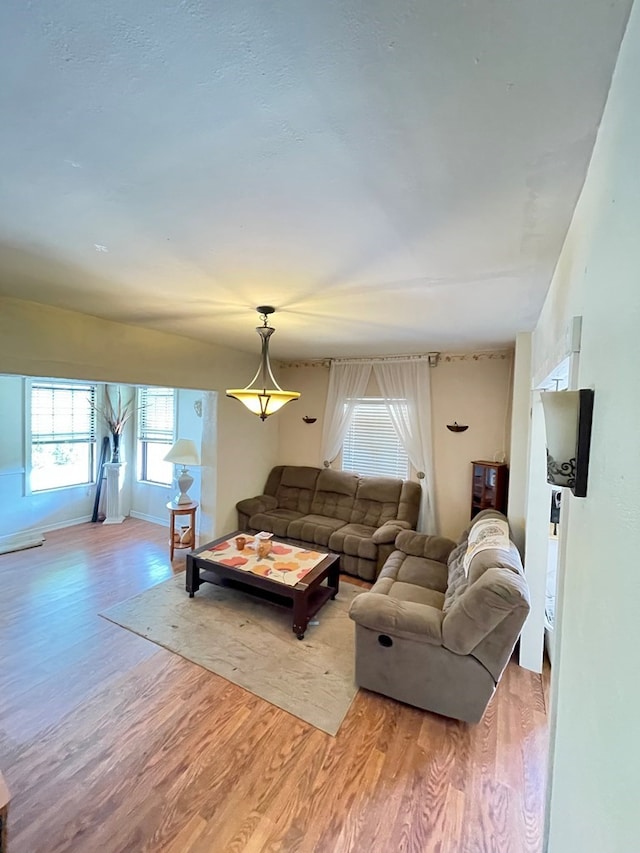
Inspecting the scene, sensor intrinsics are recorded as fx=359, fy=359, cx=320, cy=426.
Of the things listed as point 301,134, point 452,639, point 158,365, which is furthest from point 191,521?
point 301,134

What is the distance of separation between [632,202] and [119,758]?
9.31 feet

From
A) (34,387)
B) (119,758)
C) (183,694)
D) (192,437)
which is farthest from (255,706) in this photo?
(34,387)

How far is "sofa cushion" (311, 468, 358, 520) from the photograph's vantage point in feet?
15.0

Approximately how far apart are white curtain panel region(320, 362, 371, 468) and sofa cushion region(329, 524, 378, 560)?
1.18m

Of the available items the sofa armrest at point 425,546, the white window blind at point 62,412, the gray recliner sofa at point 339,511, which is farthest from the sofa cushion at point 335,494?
the white window blind at point 62,412

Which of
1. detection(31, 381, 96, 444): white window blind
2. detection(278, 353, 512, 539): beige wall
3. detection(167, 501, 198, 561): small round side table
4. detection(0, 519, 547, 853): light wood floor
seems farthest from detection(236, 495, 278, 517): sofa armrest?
detection(31, 381, 96, 444): white window blind

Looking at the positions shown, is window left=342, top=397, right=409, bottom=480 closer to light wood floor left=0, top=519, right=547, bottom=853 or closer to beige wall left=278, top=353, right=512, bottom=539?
beige wall left=278, top=353, right=512, bottom=539

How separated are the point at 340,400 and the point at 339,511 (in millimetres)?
1454

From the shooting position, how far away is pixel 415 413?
4.33m

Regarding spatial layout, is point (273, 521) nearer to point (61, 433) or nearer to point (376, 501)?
point (376, 501)

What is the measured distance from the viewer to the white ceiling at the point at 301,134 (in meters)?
0.64

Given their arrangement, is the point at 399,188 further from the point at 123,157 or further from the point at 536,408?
the point at 536,408

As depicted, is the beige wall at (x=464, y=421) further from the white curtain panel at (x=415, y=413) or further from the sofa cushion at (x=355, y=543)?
the sofa cushion at (x=355, y=543)

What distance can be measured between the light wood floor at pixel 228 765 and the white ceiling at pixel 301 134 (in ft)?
8.16
